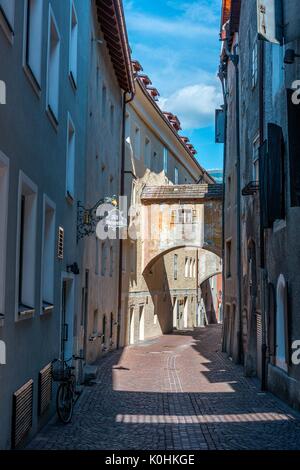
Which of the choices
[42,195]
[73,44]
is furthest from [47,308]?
[73,44]

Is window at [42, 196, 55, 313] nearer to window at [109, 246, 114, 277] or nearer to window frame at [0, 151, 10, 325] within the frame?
window frame at [0, 151, 10, 325]

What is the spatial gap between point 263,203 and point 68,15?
18.1 ft

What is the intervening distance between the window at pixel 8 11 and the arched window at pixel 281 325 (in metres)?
7.62

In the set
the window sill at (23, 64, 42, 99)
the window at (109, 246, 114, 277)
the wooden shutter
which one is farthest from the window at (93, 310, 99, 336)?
the window sill at (23, 64, 42, 99)

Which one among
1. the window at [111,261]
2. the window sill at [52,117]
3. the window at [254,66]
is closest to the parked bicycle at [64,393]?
the window sill at [52,117]

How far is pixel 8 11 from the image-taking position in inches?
262

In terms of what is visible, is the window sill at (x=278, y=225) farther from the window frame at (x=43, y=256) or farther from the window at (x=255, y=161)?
the window frame at (x=43, y=256)

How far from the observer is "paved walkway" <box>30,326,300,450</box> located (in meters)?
8.48

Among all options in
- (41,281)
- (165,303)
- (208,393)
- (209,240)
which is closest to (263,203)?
(208,393)

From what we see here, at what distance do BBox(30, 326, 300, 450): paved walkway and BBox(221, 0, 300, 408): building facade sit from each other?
0.86 meters

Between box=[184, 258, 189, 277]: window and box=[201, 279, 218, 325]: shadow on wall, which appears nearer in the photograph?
box=[184, 258, 189, 277]: window

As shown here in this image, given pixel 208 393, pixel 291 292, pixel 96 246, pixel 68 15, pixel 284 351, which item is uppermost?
pixel 68 15

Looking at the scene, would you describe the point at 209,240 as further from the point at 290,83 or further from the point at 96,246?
the point at 290,83

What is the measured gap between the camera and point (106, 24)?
19.4 metres
